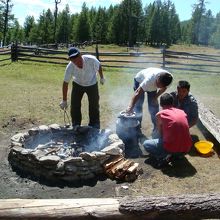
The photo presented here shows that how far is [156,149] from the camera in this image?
680 cm

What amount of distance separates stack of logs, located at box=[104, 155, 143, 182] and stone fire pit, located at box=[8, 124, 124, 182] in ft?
0.44

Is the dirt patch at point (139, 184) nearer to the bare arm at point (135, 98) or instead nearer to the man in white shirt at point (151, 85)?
the bare arm at point (135, 98)

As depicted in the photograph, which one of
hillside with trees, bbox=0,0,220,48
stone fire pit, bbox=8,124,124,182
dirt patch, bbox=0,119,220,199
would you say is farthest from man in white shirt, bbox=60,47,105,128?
hillside with trees, bbox=0,0,220,48

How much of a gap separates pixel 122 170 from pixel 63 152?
1162 millimetres

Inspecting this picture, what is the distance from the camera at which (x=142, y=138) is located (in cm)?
817

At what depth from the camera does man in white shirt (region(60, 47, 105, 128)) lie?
7.24 meters

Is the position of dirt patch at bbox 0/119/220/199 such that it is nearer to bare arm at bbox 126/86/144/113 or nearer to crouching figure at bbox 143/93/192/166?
crouching figure at bbox 143/93/192/166

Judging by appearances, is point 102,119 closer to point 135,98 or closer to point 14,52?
point 135,98

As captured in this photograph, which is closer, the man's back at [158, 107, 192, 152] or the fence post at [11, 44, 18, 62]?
the man's back at [158, 107, 192, 152]

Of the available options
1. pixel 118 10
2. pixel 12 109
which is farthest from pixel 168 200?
pixel 118 10

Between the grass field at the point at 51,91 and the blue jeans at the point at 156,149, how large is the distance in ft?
6.83

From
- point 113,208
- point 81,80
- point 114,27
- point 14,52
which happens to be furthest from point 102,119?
point 114,27

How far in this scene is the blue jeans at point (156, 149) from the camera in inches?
264

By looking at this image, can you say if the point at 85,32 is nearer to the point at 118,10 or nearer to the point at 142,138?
the point at 118,10
